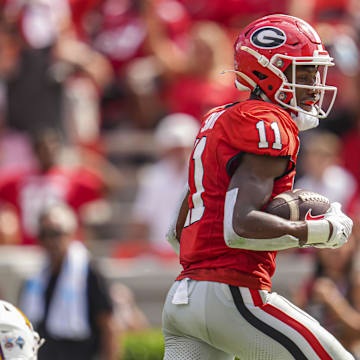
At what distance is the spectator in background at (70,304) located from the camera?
694 cm

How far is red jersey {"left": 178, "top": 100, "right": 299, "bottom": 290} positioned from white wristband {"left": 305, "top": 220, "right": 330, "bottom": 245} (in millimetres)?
219

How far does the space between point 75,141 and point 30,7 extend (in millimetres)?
1377

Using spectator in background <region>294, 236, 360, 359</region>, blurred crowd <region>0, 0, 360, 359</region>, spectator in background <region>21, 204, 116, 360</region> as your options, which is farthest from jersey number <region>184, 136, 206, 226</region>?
blurred crowd <region>0, 0, 360, 359</region>

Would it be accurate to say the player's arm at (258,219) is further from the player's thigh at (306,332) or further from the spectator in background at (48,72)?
the spectator in background at (48,72)

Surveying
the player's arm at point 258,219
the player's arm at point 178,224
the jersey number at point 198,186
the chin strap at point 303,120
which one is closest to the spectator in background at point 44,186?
the player's arm at point 178,224

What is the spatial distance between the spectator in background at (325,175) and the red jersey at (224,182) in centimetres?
407

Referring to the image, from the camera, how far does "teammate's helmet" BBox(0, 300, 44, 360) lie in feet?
13.5

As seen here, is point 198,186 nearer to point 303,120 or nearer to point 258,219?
point 258,219

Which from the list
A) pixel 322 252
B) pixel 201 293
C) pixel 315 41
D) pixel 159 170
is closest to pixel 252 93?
pixel 315 41

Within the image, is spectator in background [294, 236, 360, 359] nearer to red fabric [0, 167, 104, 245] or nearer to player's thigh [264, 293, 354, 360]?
player's thigh [264, 293, 354, 360]

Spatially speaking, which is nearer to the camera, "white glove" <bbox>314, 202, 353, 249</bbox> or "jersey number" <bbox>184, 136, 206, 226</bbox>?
"white glove" <bbox>314, 202, 353, 249</bbox>

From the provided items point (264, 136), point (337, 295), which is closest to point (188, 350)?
point (264, 136)

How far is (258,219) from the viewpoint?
150 inches

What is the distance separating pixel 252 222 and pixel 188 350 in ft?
2.10
